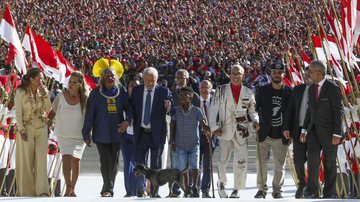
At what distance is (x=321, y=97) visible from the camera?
1523 cm

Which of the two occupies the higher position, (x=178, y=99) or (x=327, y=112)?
(x=178, y=99)

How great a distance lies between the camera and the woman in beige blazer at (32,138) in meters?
15.6

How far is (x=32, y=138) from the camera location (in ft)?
51.4

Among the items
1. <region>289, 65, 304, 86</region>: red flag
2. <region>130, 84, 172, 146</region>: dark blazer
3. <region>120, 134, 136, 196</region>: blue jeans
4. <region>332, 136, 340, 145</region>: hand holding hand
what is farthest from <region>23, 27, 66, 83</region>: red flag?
<region>332, 136, 340, 145</region>: hand holding hand

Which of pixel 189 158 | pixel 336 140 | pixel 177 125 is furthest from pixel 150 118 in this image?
pixel 336 140

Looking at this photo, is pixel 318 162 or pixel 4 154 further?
pixel 4 154

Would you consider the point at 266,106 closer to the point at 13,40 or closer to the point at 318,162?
the point at 318,162

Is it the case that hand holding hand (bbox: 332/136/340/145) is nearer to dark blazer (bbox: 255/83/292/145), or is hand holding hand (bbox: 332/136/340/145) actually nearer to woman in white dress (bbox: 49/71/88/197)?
dark blazer (bbox: 255/83/292/145)

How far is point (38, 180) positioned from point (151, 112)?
1.62 meters

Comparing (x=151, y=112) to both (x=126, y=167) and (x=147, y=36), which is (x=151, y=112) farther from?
(x=147, y=36)

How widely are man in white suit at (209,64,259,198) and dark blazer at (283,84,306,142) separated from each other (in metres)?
0.51

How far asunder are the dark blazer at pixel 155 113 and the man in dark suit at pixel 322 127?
1.82 metres

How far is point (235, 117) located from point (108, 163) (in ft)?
Answer: 5.63

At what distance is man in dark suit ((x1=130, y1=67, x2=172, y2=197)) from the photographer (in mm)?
16078
